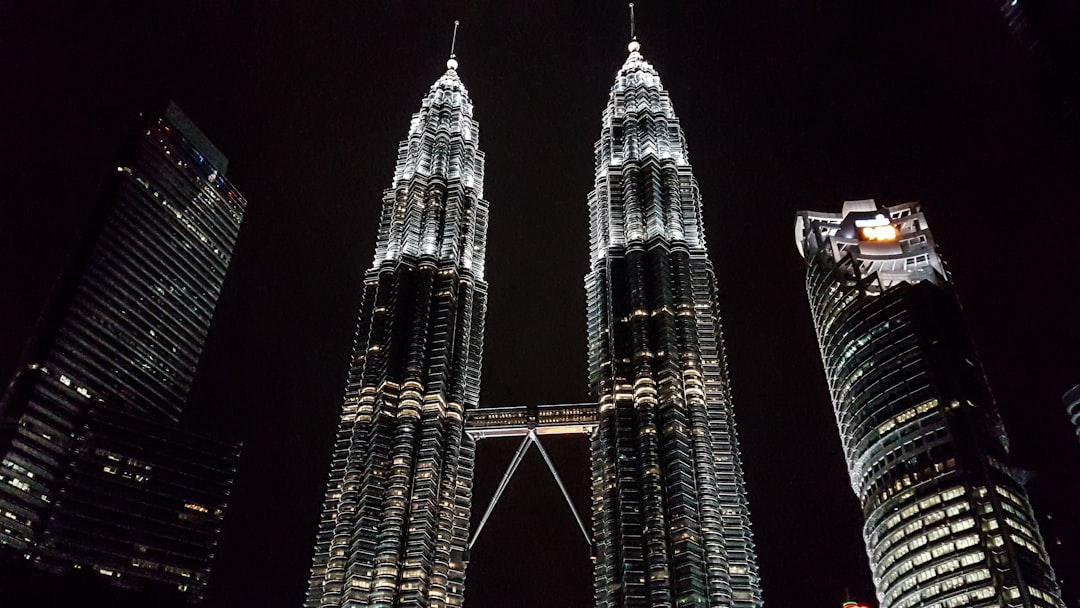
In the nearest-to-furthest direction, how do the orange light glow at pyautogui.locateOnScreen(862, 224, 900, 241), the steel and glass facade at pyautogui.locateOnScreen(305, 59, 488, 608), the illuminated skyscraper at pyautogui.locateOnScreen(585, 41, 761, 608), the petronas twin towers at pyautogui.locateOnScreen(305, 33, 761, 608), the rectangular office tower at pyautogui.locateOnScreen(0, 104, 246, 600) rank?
the illuminated skyscraper at pyautogui.locateOnScreen(585, 41, 761, 608) → the petronas twin towers at pyautogui.locateOnScreen(305, 33, 761, 608) → the steel and glass facade at pyautogui.locateOnScreen(305, 59, 488, 608) → the rectangular office tower at pyautogui.locateOnScreen(0, 104, 246, 600) → the orange light glow at pyautogui.locateOnScreen(862, 224, 900, 241)

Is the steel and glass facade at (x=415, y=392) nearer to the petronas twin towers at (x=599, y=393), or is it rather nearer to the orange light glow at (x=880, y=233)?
the petronas twin towers at (x=599, y=393)

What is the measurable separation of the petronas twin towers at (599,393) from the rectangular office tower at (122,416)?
48473mm

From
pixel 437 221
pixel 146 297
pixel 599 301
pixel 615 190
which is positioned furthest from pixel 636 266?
pixel 146 297

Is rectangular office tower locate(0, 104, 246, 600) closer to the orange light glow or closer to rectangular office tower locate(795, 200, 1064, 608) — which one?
rectangular office tower locate(795, 200, 1064, 608)

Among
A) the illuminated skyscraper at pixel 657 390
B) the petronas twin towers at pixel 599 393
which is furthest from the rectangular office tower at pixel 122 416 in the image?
the illuminated skyscraper at pixel 657 390

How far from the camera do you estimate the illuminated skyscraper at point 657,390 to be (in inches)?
3728

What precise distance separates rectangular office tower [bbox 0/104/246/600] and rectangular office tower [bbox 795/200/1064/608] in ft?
312

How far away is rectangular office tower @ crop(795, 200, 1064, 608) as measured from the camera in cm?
11481

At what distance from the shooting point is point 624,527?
97625mm

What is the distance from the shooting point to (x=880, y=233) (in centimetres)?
15900

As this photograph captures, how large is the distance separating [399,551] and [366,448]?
44.5 ft

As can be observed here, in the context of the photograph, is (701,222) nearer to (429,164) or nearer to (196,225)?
(429,164)

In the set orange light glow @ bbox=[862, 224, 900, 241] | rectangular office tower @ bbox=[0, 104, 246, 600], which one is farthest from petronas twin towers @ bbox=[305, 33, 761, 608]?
rectangular office tower @ bbox=[0, 104, 246, 600]

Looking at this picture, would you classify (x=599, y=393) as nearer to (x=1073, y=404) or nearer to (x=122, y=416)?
(x=122, y=416)
